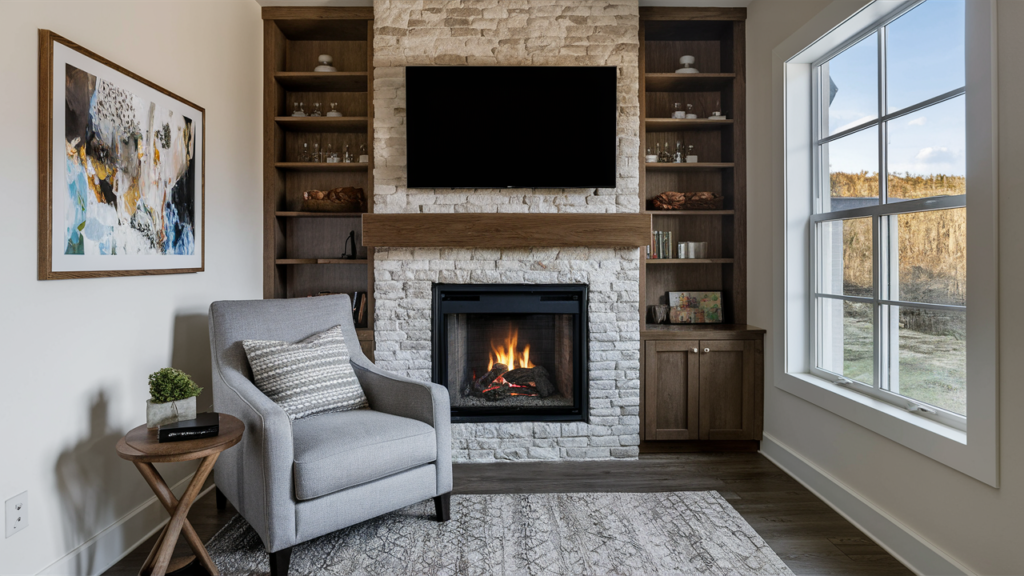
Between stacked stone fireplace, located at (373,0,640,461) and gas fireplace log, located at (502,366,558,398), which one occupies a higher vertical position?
stacked stone fireplace, located at (373,0,640,461)

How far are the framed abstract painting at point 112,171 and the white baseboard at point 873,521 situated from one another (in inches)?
123

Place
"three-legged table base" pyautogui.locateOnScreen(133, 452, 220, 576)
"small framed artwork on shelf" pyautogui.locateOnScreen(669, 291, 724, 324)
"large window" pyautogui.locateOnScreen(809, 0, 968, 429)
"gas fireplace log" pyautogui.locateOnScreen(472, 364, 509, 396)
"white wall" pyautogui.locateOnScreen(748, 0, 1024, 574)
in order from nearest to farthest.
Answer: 1. "white wall" pyautogui.locateOnScreen(748, 0, 1024, 574)
2. "three-legged table base" pyautogui.locateOnScreen(133, 452, 220, 576)
3. "large window" pyautogui.locateOnScreen(809, 0, 968, 429)
4. "gas fireplace log" pyautogui.locateOnScreen(472, 364, 509, 396)
5. "small framed artwork on shelf" pyautogui.locateOnScreen(669, 291, 724, 324)

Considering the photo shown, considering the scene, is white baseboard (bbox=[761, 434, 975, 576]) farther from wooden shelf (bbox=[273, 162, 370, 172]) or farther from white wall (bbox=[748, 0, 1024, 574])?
wooden shelf (bbox=[273, 162, 370, 172])

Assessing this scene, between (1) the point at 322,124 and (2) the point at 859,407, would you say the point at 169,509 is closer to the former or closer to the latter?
(1) the point at 322,124

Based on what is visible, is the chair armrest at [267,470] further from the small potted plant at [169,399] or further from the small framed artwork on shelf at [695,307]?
the small framed artwork on shelf at [695,307]

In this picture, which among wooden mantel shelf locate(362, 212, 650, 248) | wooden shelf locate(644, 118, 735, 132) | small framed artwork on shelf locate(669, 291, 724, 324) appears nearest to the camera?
wooden mantel shelf locate(362, 212, 650, 248)

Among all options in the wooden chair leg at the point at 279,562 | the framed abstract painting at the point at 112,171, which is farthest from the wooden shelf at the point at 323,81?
A: the wooden chair leg at the point at 279,562

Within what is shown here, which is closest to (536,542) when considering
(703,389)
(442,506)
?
(442,506)

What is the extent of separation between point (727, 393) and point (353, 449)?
2.21 meters

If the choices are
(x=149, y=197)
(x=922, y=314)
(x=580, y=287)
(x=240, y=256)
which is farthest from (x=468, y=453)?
(x=922, y=314)

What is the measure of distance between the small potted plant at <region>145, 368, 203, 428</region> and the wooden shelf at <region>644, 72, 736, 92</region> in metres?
A: 2.90

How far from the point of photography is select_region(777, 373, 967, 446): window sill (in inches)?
77.5

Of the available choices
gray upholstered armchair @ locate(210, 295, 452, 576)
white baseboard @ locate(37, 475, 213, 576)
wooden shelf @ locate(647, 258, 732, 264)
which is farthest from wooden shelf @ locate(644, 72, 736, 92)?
white baseboard @ locate(37, 475, 213, 576)

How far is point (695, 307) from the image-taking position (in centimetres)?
356
